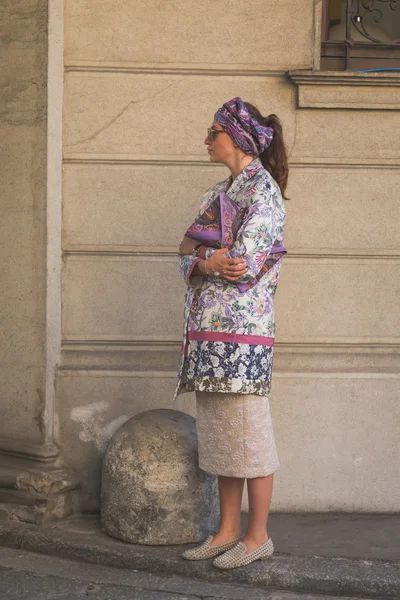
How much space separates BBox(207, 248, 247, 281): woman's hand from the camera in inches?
175

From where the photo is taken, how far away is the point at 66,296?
5836 millimetres

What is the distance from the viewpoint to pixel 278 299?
19.3ft

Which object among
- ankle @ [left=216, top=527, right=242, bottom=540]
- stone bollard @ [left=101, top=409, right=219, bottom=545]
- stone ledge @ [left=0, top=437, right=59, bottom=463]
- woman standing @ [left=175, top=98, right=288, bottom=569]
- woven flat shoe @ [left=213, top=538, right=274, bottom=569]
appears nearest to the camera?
woman standing @ [left=175, top=98, right=288, bottom=569]

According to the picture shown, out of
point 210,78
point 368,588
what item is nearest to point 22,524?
point 368,588

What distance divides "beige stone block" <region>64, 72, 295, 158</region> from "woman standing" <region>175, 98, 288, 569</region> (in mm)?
1036

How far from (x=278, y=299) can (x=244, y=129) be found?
1441mm

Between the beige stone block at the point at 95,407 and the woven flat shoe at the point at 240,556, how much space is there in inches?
48.8

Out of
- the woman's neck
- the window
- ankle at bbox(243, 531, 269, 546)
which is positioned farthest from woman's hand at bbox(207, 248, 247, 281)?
the window

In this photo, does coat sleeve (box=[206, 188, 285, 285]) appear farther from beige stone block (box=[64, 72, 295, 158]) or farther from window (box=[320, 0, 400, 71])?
window (box=[320, 0, 400, 71])

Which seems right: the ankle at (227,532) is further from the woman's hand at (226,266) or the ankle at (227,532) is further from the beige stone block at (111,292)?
the beige stone block at (111,292)

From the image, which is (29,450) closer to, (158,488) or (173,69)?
(158,488)

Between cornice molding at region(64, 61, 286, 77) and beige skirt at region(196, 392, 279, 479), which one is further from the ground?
cornice molding at region(64, 61, 286, 77)

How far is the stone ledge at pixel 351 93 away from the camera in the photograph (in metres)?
5.75

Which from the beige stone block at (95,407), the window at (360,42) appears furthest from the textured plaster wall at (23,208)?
the window at (360,42)
